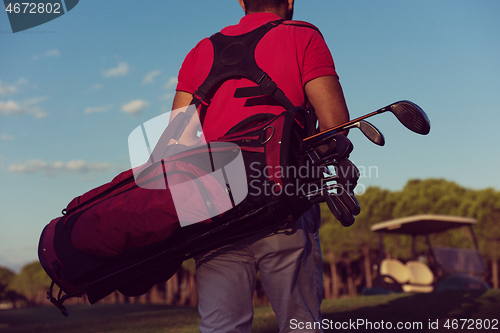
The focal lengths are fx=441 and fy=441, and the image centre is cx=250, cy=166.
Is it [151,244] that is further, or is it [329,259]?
[329,259]

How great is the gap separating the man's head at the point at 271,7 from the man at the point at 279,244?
0.86ft

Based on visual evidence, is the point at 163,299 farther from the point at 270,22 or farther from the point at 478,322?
the point at 270,22

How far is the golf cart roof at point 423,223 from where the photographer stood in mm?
13008

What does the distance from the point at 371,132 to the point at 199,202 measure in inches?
30.4

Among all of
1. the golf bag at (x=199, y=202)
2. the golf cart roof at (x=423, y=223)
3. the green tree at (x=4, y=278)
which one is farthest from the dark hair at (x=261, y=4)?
the green tree at (x=4, y=278)

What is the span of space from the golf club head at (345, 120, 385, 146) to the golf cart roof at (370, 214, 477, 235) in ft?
39.0

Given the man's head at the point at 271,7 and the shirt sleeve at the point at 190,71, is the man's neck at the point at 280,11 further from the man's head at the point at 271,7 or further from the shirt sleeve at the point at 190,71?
the shirt sleeve at the point at 190,71

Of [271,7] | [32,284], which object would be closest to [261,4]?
[271,7]

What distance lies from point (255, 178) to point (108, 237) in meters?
0.67

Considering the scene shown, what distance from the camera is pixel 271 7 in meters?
2.38

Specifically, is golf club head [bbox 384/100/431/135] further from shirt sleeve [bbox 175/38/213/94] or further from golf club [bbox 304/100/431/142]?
shirt sleeve [bbox 175/38/213/94]

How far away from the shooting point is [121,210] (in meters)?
1.86

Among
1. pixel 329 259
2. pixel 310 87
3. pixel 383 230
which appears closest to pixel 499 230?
pixel 329 259

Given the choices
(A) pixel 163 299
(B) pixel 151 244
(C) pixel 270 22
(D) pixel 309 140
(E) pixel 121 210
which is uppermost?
(C) pixel 270 22
